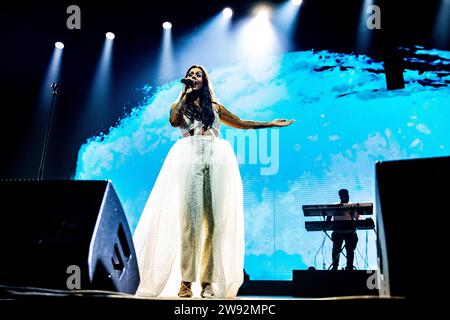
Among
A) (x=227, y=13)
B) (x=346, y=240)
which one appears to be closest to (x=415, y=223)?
(x=346, y=240)

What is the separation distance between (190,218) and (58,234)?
3.53 ft

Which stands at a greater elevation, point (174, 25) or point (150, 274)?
point (174, 25)

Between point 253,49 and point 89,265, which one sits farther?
point 253,49

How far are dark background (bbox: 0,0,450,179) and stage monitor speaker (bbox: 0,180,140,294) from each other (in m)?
3.92

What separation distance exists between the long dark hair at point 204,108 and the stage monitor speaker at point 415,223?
152 centimetres

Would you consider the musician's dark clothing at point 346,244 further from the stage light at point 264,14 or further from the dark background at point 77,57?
the stage light at point 264,14

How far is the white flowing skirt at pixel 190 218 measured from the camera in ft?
7.89

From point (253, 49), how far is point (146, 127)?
1643mm

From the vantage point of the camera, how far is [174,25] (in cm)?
544

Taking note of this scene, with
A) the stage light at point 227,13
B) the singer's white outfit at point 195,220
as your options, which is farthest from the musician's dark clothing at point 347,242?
the stage light at point 227,13

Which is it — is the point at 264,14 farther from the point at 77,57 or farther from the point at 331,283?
the point at 331,283

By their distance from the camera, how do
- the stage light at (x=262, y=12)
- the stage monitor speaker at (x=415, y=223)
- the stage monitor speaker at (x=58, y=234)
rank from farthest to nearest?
the stage light at (x=262, y=12) → the stage monitor speaker at (x=58, y=234) → the stage monitor speaker at (x=415, y=223)
